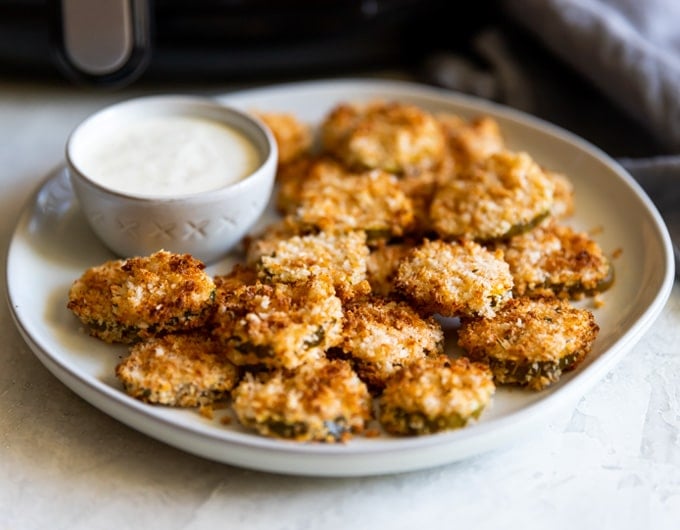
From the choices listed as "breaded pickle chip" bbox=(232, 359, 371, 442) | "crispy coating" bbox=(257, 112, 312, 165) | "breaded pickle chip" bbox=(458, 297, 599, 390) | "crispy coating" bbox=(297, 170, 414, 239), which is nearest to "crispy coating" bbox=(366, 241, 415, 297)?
"crispy coating" bbox=(297, 170, 414, 239)

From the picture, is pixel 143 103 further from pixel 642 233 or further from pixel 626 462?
pixel 626 462

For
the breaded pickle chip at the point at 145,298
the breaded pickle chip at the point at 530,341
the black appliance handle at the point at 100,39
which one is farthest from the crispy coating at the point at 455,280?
the black appliance handle at the point at 100,39

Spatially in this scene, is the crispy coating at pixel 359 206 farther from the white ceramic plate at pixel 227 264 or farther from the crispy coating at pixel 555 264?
the white ceramic plate at pixel 227 264

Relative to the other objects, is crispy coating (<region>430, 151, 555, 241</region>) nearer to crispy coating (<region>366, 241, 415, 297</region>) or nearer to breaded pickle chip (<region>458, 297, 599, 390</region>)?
crispy coating (<region>366, 241, 415, 297</region>)

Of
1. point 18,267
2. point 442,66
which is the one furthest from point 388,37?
point 18,267

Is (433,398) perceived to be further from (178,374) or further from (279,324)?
(178,374)
